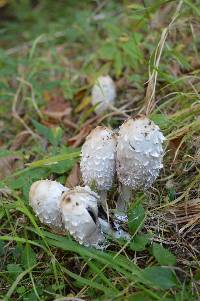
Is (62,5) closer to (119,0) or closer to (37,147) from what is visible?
(119,0)

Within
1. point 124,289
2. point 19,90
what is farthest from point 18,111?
point 124,289

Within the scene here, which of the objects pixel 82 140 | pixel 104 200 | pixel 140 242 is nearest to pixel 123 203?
pixel 104 200

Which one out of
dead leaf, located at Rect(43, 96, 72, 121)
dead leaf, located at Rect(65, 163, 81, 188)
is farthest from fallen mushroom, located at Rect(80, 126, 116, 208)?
dead leaf, located at Rect(43, 96, 72, 121)

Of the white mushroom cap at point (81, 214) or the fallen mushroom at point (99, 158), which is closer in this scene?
the white mushroom cap at point (81, 214)

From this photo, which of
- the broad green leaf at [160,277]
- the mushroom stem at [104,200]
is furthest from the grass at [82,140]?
the mushroom stem at [104,200]

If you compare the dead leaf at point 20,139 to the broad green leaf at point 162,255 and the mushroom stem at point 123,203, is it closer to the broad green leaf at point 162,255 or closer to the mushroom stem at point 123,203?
the mushroom stem at point 123,203

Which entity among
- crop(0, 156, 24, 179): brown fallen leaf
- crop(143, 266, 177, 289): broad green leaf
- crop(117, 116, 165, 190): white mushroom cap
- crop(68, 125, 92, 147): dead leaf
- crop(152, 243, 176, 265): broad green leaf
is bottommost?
crop(68, 125, 92, 147): dead leaf

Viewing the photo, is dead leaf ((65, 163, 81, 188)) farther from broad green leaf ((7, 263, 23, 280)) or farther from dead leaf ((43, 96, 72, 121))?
dead leaf ((43, 96, 72, 121))

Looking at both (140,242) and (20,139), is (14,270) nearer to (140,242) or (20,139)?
(140,242)
